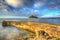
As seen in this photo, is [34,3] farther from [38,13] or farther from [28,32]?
[28,32]

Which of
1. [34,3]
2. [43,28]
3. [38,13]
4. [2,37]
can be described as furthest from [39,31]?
[2,37]

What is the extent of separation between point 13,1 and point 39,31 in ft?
2.51

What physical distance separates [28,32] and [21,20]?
0.86ft

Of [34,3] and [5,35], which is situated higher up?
[34,3]

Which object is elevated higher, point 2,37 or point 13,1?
point 13,1

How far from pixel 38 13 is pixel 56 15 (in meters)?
0.33

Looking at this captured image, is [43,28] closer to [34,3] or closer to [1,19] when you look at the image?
[34,3]

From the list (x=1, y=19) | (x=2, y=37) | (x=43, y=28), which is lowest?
(x=2, y=37)

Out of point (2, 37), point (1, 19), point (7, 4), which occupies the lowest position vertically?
point (2, 37)

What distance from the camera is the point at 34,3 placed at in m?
2.63

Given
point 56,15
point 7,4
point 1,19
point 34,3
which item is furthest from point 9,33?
point 56,15

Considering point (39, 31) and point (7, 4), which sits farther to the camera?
point (7, 4)

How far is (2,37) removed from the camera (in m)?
2.61

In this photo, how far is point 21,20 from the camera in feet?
8.57
